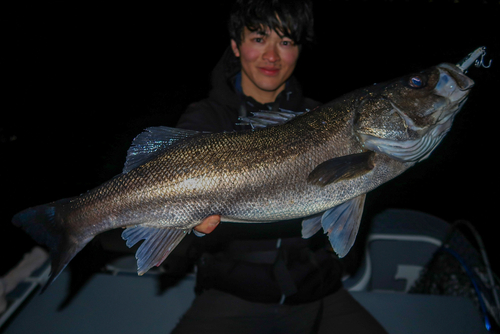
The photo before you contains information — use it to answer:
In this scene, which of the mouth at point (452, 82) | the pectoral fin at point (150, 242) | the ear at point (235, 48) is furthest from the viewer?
the ear at point (235, 48)

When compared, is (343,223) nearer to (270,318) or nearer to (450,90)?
(450,90)

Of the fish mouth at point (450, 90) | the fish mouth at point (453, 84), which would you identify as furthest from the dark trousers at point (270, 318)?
the fish mouth at point (453, 84)

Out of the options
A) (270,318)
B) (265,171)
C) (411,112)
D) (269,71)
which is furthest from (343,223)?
(269,71)

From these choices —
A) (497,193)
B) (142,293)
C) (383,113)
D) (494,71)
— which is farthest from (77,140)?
(494,71)

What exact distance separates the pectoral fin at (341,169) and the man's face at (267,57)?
1.16 metres

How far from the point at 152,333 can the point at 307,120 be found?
2.13m

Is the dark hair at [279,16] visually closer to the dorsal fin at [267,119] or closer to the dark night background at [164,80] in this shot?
the dorsal fin at [267,119]

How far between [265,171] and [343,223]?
55 cm

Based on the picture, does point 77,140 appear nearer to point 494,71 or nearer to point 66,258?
point 66,258

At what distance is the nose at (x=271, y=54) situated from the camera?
234cm

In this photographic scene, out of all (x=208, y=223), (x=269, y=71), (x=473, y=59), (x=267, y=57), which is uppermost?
(x=473, y=59)

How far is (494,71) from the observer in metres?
17.2

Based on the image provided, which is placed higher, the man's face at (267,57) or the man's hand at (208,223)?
the man's face at (267,57)

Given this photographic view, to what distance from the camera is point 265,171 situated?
1597mm
